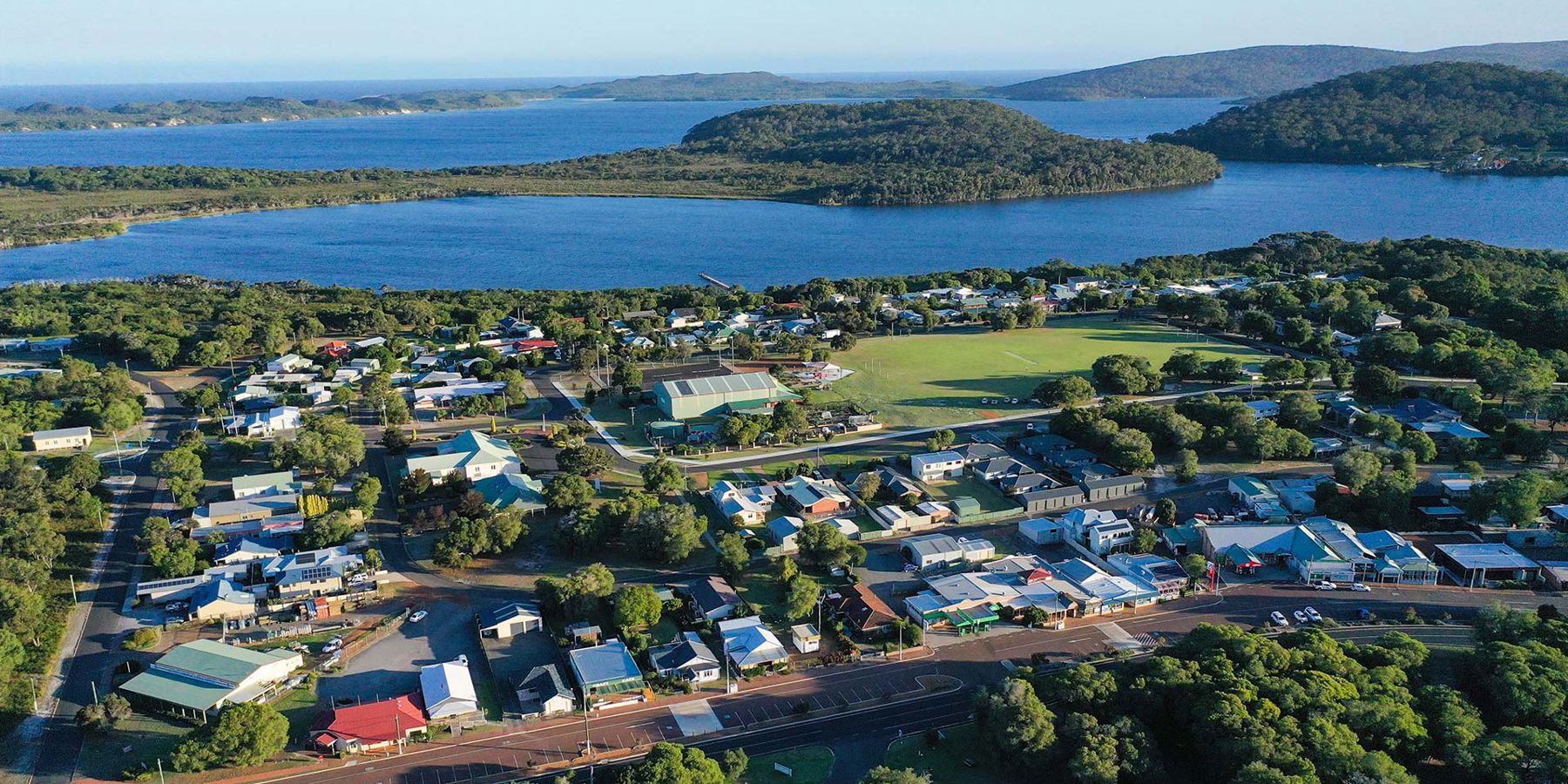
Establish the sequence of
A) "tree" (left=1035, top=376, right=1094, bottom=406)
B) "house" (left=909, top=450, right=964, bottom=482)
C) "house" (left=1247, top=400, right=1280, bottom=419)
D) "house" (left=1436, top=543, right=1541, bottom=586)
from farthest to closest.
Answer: "tree" (left=1035, top=376, right=1094, bottom=406), "house" (left=1247, top=400, right=1280, bottom=419), "house" (left=909, top=450, right=964, bottom=482), "house" (left=1436, top=543, right=1541, bottom=586)

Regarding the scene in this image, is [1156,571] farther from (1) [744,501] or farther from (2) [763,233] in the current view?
(2) [763,233]

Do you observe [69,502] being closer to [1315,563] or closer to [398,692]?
[398,692]

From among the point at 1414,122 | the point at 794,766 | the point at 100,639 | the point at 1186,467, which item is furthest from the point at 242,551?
the point at 1414,122

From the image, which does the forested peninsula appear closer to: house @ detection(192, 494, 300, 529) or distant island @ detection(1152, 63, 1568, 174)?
distant island @ detection(1152, 63, 1568, 174)

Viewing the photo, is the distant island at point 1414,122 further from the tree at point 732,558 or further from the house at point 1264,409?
the tree at point 732,558

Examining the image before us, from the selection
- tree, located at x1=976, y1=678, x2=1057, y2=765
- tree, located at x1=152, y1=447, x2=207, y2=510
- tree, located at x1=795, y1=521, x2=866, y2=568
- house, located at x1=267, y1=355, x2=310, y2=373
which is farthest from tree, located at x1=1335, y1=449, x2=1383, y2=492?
house, located at x1=267, y1=355, x2=310, y2=373

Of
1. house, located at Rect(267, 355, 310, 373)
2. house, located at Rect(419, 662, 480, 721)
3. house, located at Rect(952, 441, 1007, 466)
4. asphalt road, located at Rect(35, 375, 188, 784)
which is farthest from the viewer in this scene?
house, located at Rect(267, 355, 310, 373)

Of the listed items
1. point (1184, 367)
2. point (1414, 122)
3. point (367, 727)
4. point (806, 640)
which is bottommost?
point (806, 640)
